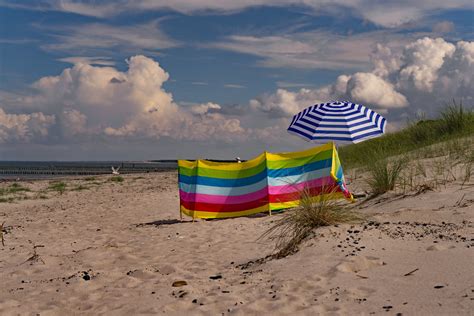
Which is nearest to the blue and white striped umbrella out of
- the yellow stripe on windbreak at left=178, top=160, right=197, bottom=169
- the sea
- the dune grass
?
the yellow stripe on windbreak at left=178, top=160, right=197, bottom=169

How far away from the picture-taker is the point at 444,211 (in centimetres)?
668

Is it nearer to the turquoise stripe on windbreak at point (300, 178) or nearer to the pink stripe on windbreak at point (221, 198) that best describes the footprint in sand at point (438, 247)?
the turquoise stripe on windbreak at point (300, 178)

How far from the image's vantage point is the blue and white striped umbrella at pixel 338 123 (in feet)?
33.3

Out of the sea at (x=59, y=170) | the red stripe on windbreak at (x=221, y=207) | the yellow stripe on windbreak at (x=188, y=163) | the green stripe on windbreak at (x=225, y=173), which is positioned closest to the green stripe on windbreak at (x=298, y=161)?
the green stripe on windbreak at (x=225, y=173)

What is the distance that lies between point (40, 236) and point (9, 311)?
494 centimetres

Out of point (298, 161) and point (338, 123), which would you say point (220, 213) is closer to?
point (298, 161)

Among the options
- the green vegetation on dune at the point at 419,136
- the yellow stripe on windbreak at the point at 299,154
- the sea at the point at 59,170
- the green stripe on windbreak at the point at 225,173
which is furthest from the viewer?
the sea at the point at 59,170

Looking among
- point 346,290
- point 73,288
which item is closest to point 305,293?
point 346,290

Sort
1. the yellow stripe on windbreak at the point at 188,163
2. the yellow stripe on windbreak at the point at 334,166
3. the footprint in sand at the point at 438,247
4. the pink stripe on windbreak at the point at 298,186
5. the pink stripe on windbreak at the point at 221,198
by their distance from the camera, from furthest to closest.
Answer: the yellow stripe on windbreak at the point at 188,163, the pink stripe on windbreak at the point at 221,198, the pink stripe on windbreak at the point at 298,186, the yellow stripe on windbreak at the point at 334,166, the footprint in sand at the point at 438,247

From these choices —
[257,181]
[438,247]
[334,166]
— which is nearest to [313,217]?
[438,247]

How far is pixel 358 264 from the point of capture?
4879 mm

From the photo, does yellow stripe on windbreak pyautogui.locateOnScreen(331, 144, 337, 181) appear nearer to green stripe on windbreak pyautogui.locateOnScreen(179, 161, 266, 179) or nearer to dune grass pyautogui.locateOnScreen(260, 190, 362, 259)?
green stripe on windbreak pyautogui.locateOnScreen(179, 161, 266, 179)

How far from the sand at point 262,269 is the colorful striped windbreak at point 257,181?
1022 mm

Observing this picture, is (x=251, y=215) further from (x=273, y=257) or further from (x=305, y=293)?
(x=305, y=293)
